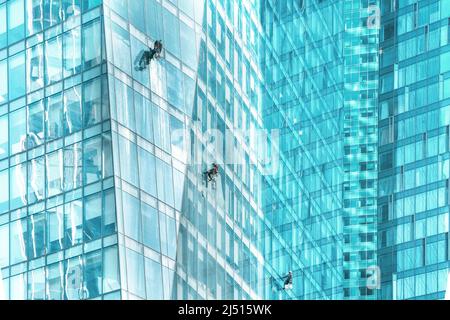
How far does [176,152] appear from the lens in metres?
82.5

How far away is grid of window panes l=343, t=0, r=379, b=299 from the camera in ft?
474

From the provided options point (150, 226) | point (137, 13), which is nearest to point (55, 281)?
point (150, 226)

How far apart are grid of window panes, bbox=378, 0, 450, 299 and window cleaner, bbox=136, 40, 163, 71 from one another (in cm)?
6130

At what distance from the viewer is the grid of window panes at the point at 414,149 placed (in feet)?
456

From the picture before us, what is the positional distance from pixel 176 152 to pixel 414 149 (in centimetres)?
6406

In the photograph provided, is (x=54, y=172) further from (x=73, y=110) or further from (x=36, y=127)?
(x=73, y=110)

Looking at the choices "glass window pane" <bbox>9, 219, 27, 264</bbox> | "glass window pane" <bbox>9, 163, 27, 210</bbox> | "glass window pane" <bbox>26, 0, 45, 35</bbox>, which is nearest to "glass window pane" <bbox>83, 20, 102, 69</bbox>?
"glass window pane" <bbox>26, 0, 45, 35</bbox>

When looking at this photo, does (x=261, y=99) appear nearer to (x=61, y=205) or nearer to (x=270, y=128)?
(x=270, y=128)

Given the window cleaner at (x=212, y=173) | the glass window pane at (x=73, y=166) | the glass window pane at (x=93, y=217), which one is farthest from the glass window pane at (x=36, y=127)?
the window cleaner at (x=212, y=173)

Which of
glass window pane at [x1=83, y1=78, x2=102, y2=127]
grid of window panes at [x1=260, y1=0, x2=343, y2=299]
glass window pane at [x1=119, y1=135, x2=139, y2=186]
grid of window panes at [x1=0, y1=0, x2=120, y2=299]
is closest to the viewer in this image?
grid of window panes at [x1=0, y1=0, x2=120, y2=299]

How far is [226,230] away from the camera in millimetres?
93000

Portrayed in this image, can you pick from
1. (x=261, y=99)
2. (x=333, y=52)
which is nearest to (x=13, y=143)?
(x=261, y=99)

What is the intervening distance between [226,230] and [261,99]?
1983 cm

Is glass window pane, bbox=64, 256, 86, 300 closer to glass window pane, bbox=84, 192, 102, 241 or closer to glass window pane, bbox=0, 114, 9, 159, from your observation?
glass window pane, bbox=84, 192, 102, 241
